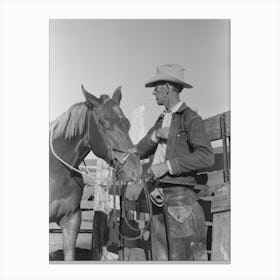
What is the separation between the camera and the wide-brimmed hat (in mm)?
2930

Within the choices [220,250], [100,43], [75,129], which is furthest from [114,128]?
[220,250]

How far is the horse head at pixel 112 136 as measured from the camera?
114 inches

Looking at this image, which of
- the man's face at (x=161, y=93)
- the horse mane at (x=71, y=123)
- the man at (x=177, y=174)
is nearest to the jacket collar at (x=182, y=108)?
the man at (x=177, y=174)

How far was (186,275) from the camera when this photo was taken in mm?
2928

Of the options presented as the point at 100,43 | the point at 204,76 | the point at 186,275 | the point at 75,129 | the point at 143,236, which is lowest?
the point at 186,275

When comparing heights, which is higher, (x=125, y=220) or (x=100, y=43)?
(x=100, y=43)

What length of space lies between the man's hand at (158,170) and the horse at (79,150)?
8cm

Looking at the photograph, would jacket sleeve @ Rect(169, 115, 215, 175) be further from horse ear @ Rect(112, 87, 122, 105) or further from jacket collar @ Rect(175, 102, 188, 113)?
horse ear @ Rect(112, 87, 122, 105)

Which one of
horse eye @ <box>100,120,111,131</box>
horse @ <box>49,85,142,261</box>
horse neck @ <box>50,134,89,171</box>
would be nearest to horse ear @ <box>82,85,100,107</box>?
horse @ <box>49,85,142,261</box>

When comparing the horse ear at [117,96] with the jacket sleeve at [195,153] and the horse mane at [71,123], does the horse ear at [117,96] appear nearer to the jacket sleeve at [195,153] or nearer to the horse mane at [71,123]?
the horse mane at [71,123]
